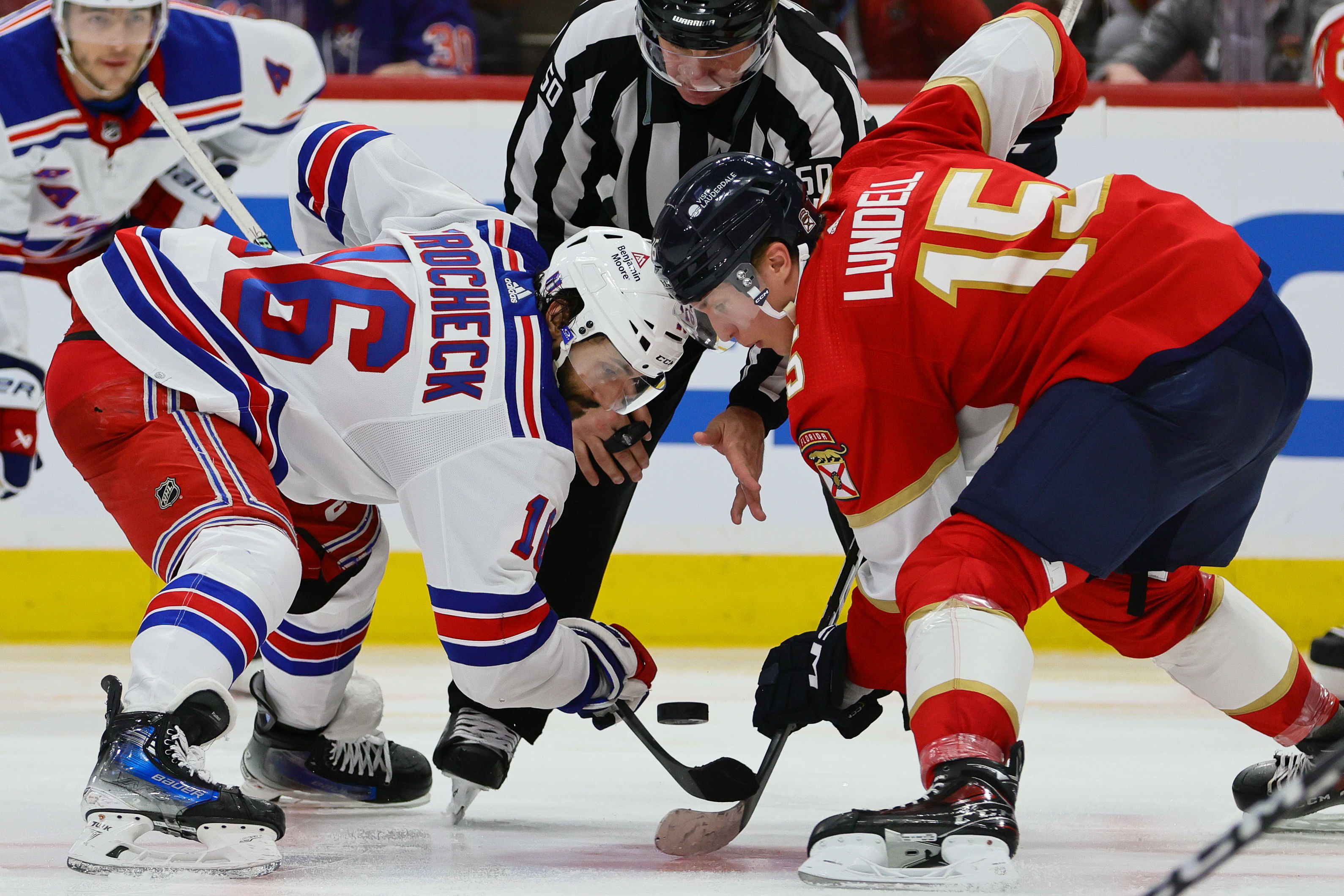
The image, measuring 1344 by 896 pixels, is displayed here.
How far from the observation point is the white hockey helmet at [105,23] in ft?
13.1

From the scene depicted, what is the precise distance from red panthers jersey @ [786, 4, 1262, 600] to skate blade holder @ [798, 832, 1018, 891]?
1.30ft

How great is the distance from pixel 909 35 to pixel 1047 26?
2.48 metres

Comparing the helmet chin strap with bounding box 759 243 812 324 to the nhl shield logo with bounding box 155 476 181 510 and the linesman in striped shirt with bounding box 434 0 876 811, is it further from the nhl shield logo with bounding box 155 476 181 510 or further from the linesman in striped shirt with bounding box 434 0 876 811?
the nhl shield logo with bounding box 155 476 181 510

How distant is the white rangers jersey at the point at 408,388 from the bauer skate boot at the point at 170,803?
411mm

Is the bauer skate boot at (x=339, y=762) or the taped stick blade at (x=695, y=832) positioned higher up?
the taped stick blade at (x=695, y=832)

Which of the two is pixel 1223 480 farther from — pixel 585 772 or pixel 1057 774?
pixel 585 772

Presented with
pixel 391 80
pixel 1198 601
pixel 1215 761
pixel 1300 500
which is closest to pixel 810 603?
pixel 1300 500

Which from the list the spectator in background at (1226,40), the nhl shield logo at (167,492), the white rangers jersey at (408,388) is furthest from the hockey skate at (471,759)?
the spectator in background at (1226,40)

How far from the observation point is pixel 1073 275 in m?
1.96

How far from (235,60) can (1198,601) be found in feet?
10.3

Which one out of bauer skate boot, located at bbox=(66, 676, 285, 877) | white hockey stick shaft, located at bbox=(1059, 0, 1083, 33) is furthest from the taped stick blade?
white hockey stick shaft, located at bbox=(1059, 0, 1083, 33)

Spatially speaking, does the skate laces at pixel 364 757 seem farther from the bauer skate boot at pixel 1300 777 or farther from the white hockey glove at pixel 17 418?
the white hockey glove at pixel 17 418

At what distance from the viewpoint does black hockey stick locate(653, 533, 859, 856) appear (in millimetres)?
2250

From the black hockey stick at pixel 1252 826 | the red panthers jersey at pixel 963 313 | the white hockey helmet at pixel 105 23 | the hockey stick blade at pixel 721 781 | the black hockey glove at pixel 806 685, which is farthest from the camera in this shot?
the white hockey helmet at pixel 105 23
